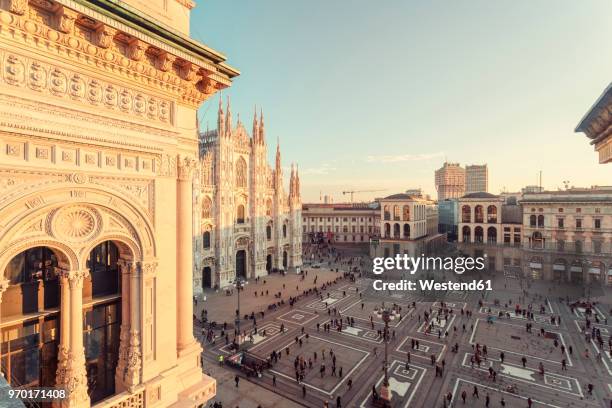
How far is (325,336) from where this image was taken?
27.9 meters

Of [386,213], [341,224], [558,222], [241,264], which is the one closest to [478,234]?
[558,222]

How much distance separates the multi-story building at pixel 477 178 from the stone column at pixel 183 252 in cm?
19149

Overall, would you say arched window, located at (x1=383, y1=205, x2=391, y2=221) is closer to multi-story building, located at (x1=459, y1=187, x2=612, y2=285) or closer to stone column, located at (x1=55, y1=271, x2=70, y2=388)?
multi-story building, located at (x1=459, y1=187, x2=612, y2=285)

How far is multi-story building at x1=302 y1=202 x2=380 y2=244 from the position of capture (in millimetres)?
81125

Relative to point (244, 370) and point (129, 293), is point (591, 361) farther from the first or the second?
point (129, 293)

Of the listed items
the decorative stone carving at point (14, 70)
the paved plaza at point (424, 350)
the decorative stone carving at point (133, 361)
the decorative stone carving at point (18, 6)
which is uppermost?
the decorative stone carving at point (18, 6)

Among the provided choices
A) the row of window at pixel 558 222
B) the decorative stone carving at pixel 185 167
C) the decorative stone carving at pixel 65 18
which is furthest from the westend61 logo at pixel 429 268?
the decorative stone carving at pixel 65 18

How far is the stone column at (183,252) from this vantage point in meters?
7.69

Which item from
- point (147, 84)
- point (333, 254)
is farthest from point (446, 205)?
point (147, 84)

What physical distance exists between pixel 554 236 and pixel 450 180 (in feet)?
466

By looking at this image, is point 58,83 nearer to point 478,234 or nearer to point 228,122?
A: point 228,122

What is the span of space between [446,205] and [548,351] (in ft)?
236

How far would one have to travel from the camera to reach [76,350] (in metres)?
6.05

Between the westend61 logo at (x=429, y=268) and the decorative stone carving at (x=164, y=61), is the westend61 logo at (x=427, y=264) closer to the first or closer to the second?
the westend61 logo at (x=429, y=268)
